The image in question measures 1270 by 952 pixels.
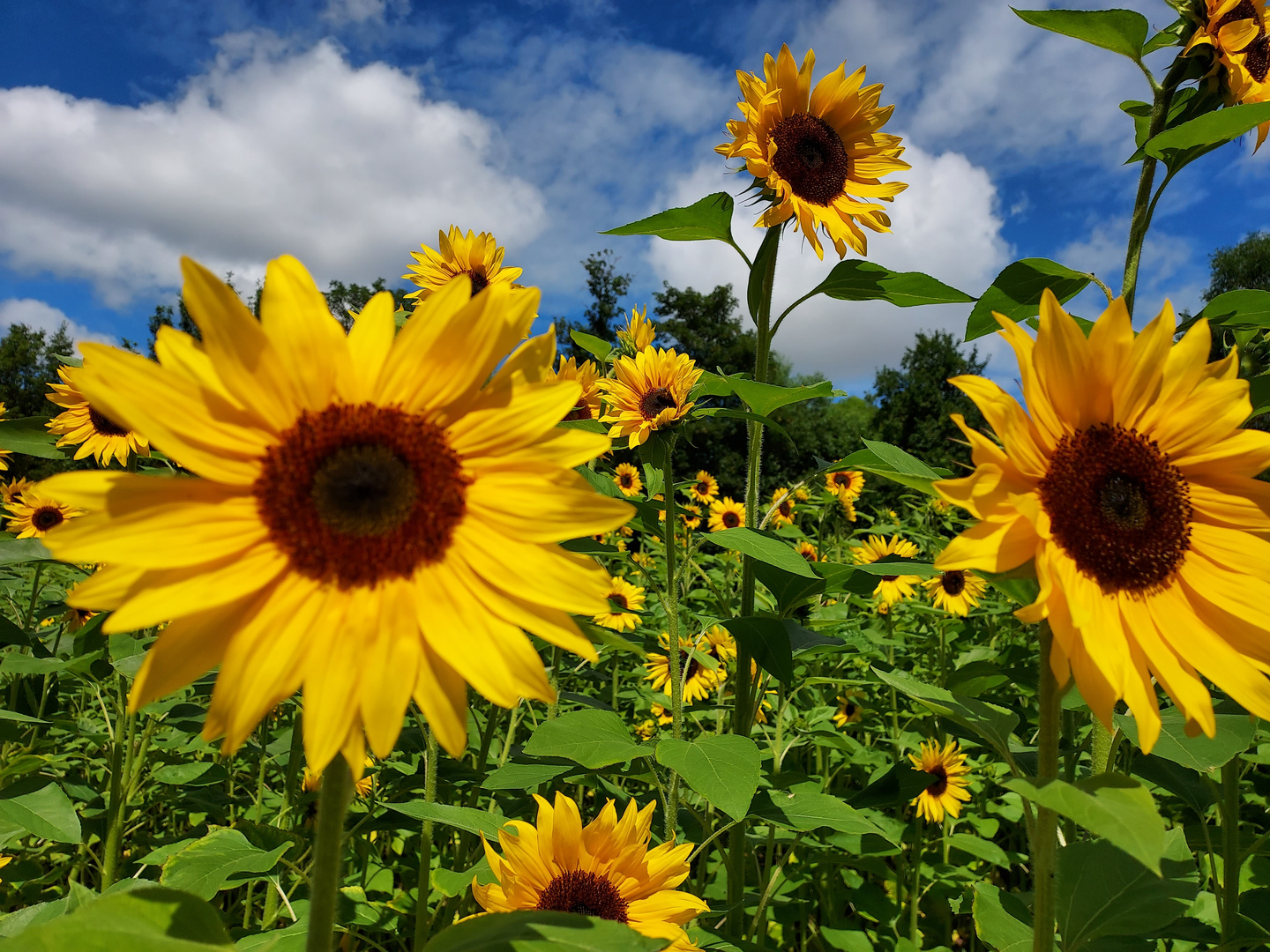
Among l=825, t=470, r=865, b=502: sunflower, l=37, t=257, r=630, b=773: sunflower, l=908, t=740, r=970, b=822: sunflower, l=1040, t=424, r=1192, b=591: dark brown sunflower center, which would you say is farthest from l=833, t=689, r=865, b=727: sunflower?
l=37, t=257, r=630, b=773: sunflower

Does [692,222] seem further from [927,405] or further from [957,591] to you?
[927,405]

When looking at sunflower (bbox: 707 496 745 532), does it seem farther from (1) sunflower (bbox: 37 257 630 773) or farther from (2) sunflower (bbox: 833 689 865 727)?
(1) sunflower (bbox: 37 257 630 773)

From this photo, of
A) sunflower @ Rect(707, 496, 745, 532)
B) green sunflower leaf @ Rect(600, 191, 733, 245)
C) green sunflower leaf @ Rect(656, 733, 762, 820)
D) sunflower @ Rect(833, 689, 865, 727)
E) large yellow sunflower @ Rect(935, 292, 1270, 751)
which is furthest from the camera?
sunflower @ Rect(707, 496, 745, 532)

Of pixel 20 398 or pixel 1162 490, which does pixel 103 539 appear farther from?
pixel 20 398

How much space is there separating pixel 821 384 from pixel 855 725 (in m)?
2.71

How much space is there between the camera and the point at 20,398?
37062mm

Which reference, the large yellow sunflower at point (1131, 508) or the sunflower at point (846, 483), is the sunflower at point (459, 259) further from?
the sunflower at point (846, 483)

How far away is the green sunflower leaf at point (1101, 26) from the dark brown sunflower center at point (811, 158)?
32.5 inches

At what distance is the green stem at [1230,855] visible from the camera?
62.7 inches

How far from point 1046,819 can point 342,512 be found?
1139 mm

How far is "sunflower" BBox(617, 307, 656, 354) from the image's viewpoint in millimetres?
3221

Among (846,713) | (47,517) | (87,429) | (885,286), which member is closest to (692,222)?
(885,286)

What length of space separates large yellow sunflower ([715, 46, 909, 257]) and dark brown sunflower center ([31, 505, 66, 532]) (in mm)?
4600

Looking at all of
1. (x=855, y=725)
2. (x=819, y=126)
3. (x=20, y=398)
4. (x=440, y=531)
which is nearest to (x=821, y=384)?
(x=819, y=126)
